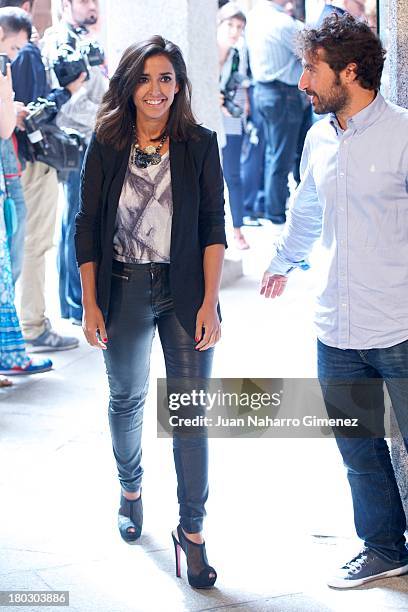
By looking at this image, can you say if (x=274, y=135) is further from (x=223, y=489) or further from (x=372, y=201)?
(x=372, y=201)

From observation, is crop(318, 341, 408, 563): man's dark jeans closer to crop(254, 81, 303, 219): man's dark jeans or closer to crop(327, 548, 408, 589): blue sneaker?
crop(327, 548, 408, 589): blue sneaker

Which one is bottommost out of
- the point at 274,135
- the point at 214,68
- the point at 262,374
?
the point at 262,374

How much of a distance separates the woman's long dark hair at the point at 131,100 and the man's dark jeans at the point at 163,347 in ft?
1.31

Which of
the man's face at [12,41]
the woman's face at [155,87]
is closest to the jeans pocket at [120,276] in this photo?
the woman's face at [155,87]

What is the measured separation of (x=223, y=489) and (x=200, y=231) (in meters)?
1.24

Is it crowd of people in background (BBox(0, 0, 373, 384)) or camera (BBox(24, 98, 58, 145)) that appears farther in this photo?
camera (BBox(24, 98, 58, 145))

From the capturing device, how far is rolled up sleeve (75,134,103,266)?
333cm

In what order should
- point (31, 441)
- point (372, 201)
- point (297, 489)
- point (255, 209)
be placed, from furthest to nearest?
1. point (255, 209)
2. point (31, 441)
3. point (297, 489)
4. point (372, 201)

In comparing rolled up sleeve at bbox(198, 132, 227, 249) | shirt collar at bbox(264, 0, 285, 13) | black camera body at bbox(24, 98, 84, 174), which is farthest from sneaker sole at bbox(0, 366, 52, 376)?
shirt collar at bbox(264, 0, 285, 13)

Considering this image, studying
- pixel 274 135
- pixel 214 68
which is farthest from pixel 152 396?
pixel 274 135

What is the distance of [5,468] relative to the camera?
439 centimetres

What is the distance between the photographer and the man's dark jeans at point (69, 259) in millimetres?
6324

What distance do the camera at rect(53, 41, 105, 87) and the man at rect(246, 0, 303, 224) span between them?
2755mm

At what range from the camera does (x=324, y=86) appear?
121 inches
